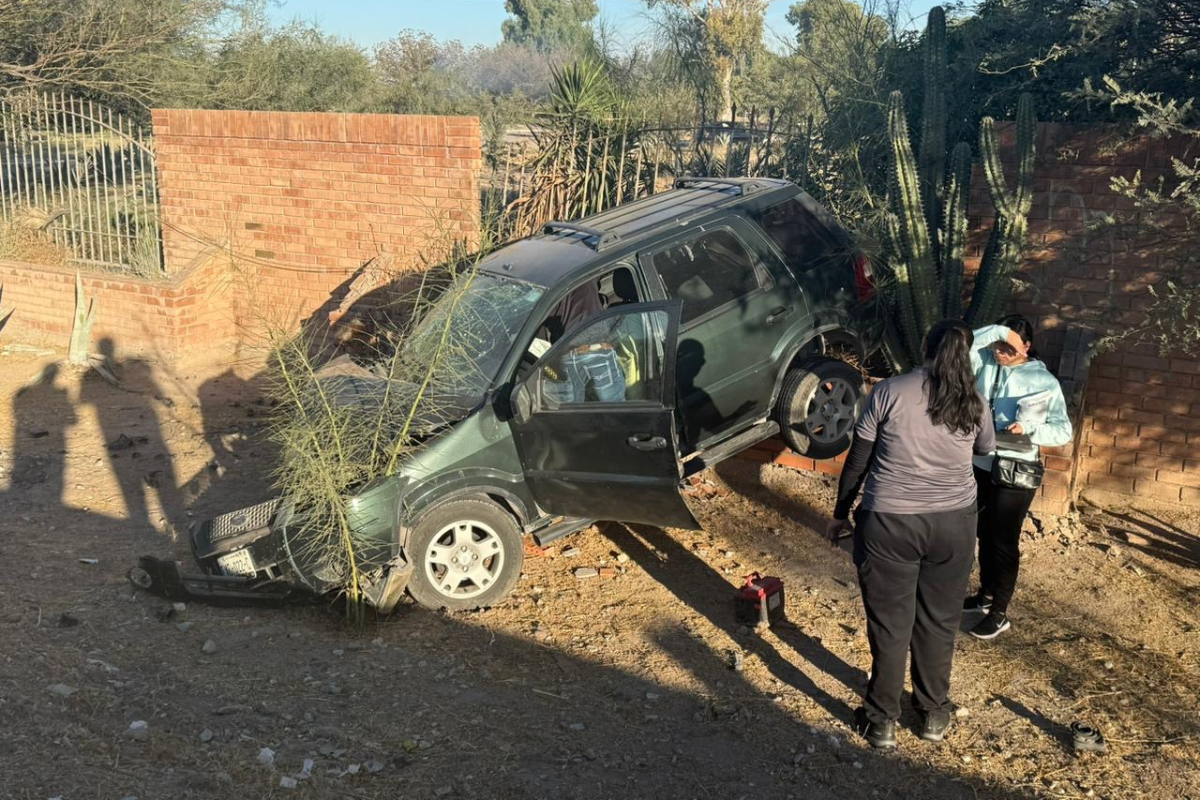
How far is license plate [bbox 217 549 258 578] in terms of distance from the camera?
19.5 ft

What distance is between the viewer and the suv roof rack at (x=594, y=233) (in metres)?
6.75

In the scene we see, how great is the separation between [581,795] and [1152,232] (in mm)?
4889

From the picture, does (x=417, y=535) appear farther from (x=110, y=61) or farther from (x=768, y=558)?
(x=110, y=61)

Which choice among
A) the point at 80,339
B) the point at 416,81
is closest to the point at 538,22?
the point at 416,81

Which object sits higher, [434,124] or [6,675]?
[434,124]

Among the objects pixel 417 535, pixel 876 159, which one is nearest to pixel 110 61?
pixel 876 159

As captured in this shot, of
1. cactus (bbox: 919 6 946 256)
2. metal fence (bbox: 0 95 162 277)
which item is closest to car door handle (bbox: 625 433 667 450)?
cactus (bbox: 919 6 946 256)

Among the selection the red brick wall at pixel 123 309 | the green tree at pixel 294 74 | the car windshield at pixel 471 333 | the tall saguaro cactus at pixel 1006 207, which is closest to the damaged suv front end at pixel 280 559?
the car windshield at pixel 471 333

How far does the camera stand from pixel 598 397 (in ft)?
19.7

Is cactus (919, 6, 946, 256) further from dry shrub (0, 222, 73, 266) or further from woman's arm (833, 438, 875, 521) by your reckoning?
dry shrub (0, 222, 73, 266)

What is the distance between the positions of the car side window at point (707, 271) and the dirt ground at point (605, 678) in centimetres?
155

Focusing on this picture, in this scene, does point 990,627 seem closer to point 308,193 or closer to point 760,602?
point 760,602

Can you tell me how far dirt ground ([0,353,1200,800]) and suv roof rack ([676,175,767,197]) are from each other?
2005 millimetres

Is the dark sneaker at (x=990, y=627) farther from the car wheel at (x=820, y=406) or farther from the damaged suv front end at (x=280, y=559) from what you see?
the damaged suv front end at (x=280, y=559)
